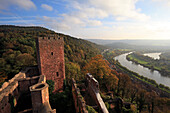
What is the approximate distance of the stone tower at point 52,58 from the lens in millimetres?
12004

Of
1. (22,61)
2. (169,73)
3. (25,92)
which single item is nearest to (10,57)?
(22,61)

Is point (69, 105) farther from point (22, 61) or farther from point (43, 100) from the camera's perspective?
point (22, 61)

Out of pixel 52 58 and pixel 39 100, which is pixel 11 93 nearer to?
pixel 39 100

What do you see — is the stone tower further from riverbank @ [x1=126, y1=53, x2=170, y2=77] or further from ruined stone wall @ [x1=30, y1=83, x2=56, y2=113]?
riverbank @ [x1=126, y1=53, x2=170, y2=77]

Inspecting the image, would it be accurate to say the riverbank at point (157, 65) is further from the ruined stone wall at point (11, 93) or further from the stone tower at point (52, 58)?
the ruined stone wall at point (11, 93)

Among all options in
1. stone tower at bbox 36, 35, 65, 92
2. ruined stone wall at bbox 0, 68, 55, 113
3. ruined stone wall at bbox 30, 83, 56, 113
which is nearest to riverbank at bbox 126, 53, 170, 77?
stone tower at bbox 36, 35, 65, 92

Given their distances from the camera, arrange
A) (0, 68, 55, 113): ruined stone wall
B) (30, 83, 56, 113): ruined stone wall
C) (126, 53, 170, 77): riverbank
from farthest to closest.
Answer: (126, 53, 170, 77): riverbank < (0, 68, 55, 113): ruined stone wall < (30, 83, 56, 113): ruined stone wall

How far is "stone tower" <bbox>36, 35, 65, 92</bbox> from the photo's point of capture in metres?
12.0

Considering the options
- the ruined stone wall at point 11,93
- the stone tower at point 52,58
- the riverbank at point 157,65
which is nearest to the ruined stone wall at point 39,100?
the ruined stone wall at point 11,93

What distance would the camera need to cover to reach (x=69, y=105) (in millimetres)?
11828

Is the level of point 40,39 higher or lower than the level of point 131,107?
higher

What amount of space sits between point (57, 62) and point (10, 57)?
59.8 ft

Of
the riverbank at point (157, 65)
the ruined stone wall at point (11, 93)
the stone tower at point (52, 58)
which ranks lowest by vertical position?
the riverbank at point (157, 65)

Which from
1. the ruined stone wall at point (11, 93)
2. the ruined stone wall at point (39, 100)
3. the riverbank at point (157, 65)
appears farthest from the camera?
the riverbank at point (157, 65)
